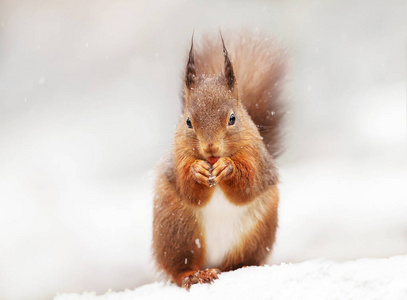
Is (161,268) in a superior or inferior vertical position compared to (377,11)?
inferior

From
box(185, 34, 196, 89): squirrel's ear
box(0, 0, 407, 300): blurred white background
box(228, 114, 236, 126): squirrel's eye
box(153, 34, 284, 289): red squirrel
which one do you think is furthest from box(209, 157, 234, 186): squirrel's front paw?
box(0, 0, 407, 300): blurred white background

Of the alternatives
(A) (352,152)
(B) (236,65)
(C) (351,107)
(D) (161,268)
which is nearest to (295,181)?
(A) (352,152)

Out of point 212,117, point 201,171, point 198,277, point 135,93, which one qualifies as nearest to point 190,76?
point 212,117

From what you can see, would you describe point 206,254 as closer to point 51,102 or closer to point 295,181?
point 295,181

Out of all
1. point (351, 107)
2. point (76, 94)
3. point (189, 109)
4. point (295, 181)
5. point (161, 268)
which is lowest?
point (161, 268)

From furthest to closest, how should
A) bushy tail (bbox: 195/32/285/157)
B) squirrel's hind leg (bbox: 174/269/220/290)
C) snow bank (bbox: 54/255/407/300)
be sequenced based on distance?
bushy tail (bbox: 195/32/285/157) → squirrel's hind leg (bbox: 174/269/220/290) → snow bank (bbox: 54/255/407/300)

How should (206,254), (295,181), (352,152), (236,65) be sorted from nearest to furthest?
(206,254)
(236,65)
(295,181)
(352,152)

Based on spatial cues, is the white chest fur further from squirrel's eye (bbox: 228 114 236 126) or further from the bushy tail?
the bushy tail

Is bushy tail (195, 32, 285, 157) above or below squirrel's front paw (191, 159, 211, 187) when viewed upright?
above
